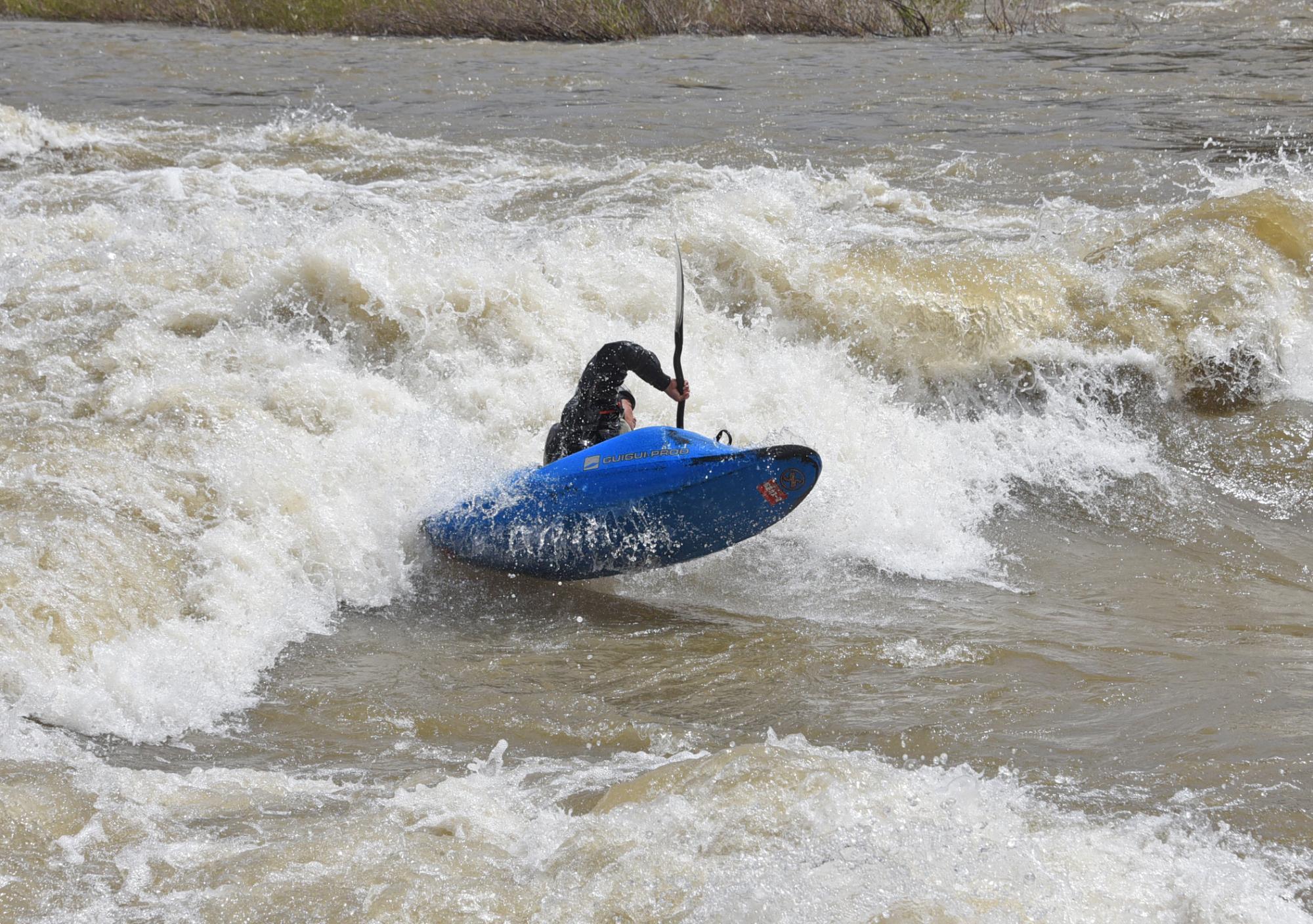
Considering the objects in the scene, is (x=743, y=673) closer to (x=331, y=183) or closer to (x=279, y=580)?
(x=279, y=580)

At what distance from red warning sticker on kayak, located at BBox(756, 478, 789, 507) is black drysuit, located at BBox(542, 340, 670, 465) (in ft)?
2.06

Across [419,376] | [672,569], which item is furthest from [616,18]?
[672,569]

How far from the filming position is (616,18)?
2000 centimetres

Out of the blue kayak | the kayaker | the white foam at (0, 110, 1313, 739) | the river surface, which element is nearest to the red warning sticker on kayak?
the blue kayak

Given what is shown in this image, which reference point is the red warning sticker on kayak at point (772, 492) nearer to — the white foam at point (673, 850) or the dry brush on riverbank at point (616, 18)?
the white foam at point (673, 850)

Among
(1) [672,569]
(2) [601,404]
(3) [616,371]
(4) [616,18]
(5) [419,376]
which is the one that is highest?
(4) [616,18]

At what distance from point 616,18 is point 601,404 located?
54.1 ft

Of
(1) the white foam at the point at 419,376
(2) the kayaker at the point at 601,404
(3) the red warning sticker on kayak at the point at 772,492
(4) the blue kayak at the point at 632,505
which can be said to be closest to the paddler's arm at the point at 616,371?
(2) the kayaker at the point at 601,404

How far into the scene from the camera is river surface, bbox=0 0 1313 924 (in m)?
2.88

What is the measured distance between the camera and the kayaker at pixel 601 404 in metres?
4.98

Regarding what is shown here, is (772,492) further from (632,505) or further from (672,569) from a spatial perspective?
(672,569)

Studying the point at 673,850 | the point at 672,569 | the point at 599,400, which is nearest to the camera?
the point at 673,850

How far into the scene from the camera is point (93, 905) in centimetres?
263

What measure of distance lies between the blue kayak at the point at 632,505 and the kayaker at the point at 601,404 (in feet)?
0.78
